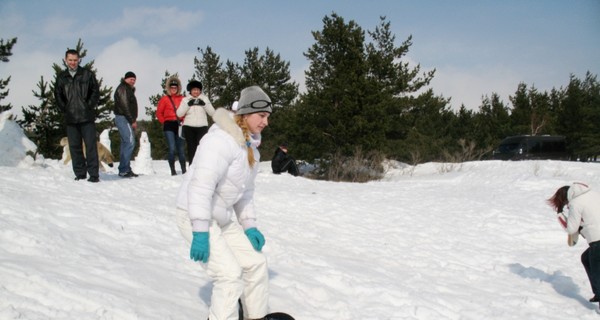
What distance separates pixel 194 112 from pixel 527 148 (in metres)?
19.8

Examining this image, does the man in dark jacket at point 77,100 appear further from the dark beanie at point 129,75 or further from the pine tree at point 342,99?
the pine tree at point 342,99

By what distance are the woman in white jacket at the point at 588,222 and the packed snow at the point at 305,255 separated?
0.40 meters

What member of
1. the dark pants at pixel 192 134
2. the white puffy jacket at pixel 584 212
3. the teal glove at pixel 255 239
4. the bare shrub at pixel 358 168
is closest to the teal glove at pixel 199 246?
the teal glove at pixel 255 239

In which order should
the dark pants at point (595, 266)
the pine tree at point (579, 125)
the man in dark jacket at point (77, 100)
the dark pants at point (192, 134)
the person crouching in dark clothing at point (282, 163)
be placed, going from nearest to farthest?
the dark pants at point (595, 266) → the man in dark jacket at point (77, 100) → the dark pants at point (192, 134) → the person crouching in dark clothing at point (282, 163) → the pine tree at point (579, 125)

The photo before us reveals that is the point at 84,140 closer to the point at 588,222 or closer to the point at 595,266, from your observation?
the point at 588,222

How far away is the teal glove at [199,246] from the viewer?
2.59 metres

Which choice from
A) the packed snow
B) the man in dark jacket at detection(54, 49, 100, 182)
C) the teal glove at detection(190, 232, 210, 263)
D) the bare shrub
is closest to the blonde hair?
the teal glove at detection(190, 232, 210, 263)

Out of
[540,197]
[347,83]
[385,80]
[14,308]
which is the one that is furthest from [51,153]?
[14,308]

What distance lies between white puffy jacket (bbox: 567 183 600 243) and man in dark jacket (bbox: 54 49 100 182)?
6.80m

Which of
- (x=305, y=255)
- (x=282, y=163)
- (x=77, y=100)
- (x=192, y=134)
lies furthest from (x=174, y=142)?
(x=282, y=163)

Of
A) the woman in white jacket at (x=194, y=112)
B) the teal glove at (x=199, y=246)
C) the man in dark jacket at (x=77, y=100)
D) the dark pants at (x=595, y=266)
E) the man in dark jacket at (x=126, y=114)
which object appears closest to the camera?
the teal glove at (x=199, y=246)

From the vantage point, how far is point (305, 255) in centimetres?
565

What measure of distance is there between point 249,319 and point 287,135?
1964 cm

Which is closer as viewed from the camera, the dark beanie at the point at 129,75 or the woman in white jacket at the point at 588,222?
the woman in white jacket at the point at 588,222
